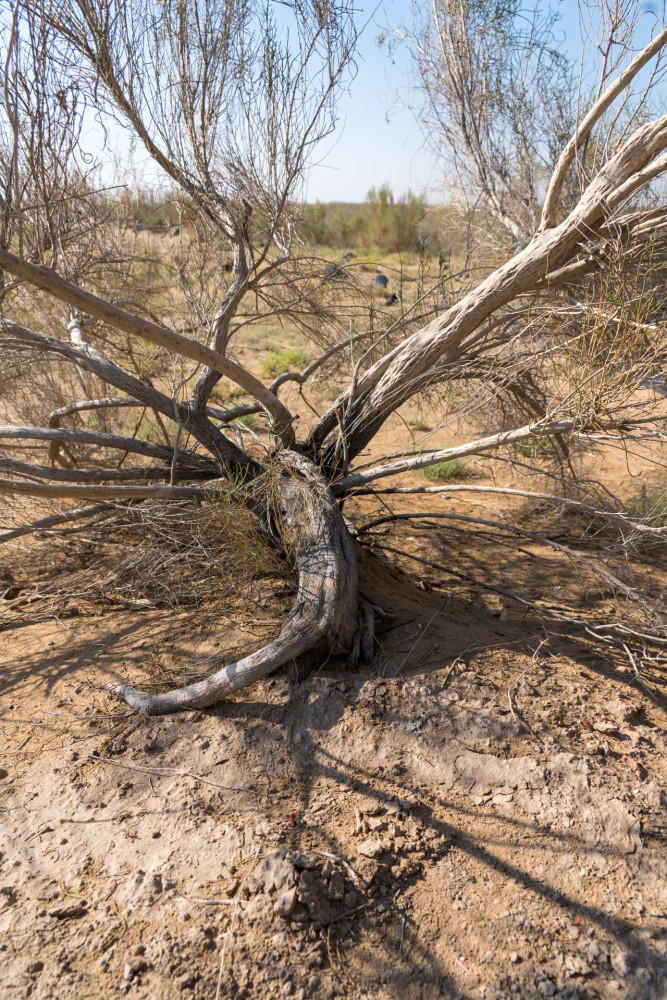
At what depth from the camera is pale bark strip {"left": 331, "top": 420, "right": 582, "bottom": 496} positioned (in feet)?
8.96

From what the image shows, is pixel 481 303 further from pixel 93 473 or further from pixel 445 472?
pixel 445 472

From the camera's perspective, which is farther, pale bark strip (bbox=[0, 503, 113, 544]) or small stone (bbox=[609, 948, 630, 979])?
pale bark strip (bbox=[0, 503, 113, 544])

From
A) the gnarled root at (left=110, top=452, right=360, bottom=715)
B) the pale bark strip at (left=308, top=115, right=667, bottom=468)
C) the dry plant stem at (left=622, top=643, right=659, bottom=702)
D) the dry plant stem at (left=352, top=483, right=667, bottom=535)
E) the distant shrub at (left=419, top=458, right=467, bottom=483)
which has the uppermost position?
the pale bark strip at (left=308, top=115, right=667, bottom=468)

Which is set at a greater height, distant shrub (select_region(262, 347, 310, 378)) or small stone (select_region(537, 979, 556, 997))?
distant shrub (select_region(262, 347, 310, 378))

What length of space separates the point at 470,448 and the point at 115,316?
1.70 m

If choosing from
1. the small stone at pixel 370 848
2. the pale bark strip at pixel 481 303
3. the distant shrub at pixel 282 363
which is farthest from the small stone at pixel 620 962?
the distant shrub at pixel 282 363

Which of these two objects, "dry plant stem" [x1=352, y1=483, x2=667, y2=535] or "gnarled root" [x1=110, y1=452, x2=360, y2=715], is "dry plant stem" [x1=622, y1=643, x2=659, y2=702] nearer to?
"dry plant stem" [x1=352, y1=483, x2=667, y2=535]

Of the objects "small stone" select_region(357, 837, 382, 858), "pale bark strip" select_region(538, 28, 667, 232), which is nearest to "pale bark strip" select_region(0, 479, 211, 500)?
"small stone" select_region(357, 837, 382, 858)

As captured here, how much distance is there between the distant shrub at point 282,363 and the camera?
9250 millimetres

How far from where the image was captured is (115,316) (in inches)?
102

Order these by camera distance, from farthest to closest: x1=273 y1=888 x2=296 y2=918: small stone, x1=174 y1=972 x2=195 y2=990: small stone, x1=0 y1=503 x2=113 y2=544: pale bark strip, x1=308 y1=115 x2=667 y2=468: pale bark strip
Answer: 1. x1=0 y1=503 x2=113 y2=544: pale bark strip
2. x1=308 y1=115 x2=667 y2=468: pale bark strip
3. x1=273 y1=888 x2=296 y2=918: small stone
4. x1=174 y1=972 x2=195 y2=990: small stone

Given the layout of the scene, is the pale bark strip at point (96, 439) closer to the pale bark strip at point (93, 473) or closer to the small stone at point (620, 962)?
the pale bark strip at point (93, 473)

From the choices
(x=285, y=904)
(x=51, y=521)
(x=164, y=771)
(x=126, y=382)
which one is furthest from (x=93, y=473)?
(x=285, y=904)

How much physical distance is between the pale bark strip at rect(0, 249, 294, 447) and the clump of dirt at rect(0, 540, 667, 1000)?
134cm
